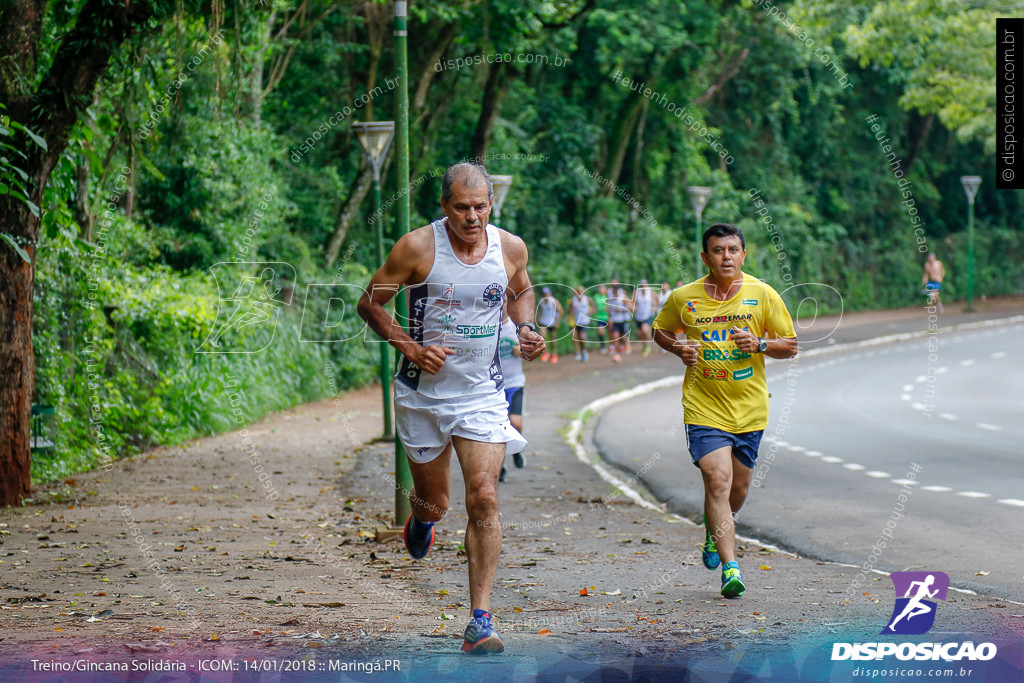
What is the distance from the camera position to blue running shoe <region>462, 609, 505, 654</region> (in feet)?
16.7

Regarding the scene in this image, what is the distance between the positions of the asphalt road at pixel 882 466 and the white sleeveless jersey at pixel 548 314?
10.5 ft

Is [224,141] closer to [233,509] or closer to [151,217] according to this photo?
[151,217]

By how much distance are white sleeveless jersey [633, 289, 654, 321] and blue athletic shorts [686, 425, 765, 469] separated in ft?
67.9

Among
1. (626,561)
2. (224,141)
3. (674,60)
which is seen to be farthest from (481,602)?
(674,60)

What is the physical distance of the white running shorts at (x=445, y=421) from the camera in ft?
18.4

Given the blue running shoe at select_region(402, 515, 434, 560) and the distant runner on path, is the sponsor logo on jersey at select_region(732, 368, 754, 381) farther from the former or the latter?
the blue running shoe at select_region(402, 515, 434, 560)

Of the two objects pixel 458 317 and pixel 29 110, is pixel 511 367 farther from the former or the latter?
pixel 458 317

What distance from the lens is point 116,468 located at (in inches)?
476

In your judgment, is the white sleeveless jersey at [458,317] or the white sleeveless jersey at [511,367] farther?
the white sleeveless jersey at [511,367]

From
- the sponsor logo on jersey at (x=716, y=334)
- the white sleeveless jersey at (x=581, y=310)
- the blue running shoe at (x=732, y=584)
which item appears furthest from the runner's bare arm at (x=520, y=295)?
the white sleeveless jersey at (x=581, y=310)

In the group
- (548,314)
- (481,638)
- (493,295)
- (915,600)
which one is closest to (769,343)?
(915,600)

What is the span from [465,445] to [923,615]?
2.34 m

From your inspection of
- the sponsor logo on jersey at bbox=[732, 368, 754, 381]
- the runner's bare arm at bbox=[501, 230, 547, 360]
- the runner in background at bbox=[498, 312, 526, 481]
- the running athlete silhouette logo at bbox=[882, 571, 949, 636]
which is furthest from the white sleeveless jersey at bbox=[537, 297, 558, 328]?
the runner's bare arm at bbox=[501, 230, 547, 360]

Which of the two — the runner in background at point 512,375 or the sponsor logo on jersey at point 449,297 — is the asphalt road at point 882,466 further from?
the sponsor logo on jersey at point 449,297
